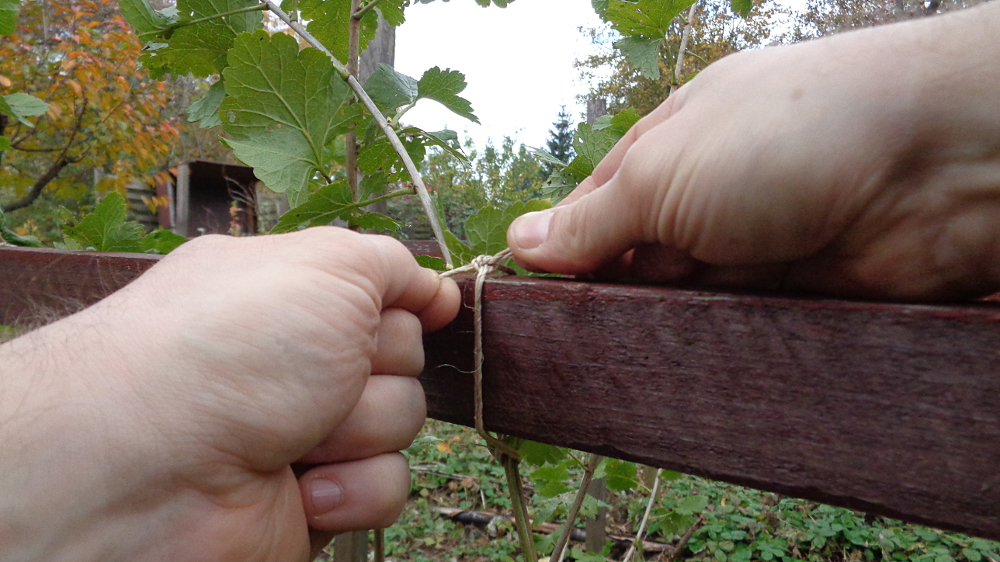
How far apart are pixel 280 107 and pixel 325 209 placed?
0.19m

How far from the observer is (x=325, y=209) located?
3.27 feet

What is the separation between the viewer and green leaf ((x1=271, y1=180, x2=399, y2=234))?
0.94 m

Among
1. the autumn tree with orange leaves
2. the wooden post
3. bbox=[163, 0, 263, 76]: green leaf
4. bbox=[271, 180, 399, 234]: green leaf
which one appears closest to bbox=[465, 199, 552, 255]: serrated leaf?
bbox=[271, 180, 399, 234]: green leaf

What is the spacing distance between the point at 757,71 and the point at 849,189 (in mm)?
139

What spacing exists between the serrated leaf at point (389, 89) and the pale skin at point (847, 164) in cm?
70

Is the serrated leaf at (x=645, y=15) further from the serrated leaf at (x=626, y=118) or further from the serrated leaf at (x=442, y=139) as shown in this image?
the serrated leaf at (x=442, y=139)

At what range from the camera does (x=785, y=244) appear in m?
0.53

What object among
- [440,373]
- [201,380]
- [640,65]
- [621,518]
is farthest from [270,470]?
[621,518]

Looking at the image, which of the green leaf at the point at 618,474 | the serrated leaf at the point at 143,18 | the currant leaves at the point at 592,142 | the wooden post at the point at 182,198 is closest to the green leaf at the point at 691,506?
the green leaf at the point at 618,474

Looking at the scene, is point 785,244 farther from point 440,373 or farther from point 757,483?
point 440,373

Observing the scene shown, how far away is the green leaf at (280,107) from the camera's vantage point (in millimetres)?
894

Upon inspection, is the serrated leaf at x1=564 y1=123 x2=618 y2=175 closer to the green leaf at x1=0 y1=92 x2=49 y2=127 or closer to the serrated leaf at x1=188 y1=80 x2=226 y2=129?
the serrated leaf at x1=188 y1=80 x2=226 y2=129

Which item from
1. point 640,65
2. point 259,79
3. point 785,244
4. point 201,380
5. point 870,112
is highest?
point 640,65

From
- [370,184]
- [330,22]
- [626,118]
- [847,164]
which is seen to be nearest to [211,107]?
[330,22]
